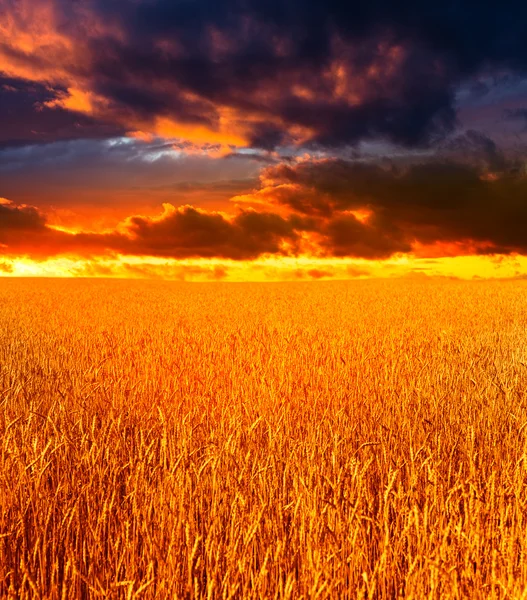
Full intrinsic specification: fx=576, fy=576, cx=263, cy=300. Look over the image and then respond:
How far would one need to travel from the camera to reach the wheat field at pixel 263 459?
3.04m

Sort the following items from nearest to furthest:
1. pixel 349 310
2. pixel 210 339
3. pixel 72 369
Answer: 1. pixel 72 369
2. pixel 210 339
3. pixel 349 310

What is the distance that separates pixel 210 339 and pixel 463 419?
5828mm

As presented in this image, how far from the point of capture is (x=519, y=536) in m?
3.40

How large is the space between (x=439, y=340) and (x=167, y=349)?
5.40m

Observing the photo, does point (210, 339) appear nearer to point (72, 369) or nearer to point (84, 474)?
point (72, 369)

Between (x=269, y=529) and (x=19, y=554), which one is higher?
(x=269, y=529)

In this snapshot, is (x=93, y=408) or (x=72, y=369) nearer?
(x=93, y=408)

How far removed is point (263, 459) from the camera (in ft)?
15.1

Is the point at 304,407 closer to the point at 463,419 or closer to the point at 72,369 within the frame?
the point at 463,419

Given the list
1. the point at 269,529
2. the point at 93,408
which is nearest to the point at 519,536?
the point at 269,529

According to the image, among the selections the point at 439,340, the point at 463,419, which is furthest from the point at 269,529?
the point at 439,340

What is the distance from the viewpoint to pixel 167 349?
1023cm

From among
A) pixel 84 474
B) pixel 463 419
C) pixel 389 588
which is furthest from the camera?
pixel 463 419

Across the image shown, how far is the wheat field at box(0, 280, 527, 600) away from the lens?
9.96 ft
